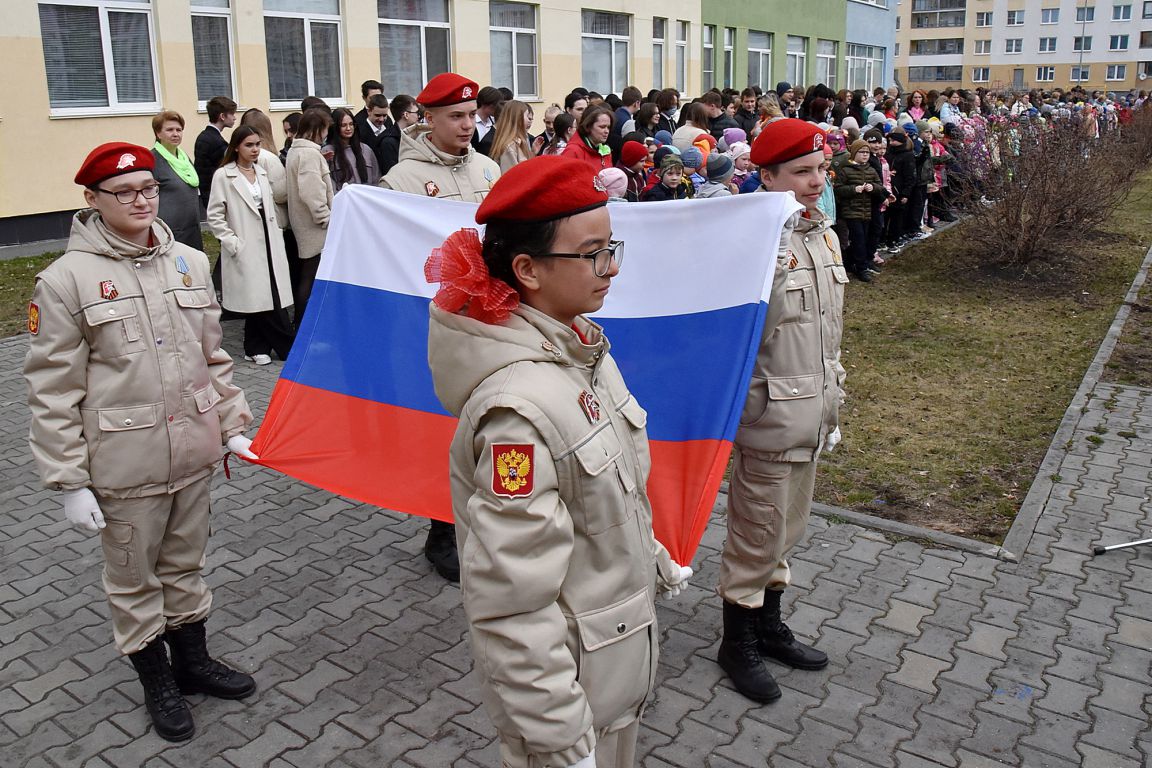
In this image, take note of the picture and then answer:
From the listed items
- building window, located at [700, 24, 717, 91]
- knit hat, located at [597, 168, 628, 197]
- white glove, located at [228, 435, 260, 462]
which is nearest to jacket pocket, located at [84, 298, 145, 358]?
white glove, located at [228, 435, 260, 462]

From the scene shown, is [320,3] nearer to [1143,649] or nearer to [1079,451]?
[1079,451]

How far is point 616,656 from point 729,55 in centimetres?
3226

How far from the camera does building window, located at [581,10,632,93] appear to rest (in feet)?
82.0

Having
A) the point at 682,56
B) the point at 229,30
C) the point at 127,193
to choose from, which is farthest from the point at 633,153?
the point at 682,56

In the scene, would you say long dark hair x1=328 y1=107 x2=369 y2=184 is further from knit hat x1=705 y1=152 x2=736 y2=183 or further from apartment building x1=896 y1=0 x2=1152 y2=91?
A: apartment building x1=896 y1=0 x2=1152 y2=91

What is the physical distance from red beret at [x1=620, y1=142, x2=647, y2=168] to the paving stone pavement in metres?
4.11

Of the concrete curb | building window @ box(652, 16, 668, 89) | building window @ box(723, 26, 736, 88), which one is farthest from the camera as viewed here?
building window @ box(723, 26, 736, 88)

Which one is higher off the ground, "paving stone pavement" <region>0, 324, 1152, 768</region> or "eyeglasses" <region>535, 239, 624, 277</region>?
"eyeglasses" <region>535, 239, 624, 277</region>

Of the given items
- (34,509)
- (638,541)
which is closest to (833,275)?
(638,541)

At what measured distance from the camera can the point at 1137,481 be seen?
6.26 meters

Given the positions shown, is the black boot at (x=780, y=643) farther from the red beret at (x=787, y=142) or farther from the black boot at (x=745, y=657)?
the red beret at (x=787, y=142)

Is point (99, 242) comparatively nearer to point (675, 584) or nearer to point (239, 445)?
point (239, 445)

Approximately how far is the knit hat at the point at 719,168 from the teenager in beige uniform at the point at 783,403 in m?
5.36

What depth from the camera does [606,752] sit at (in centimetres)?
252
